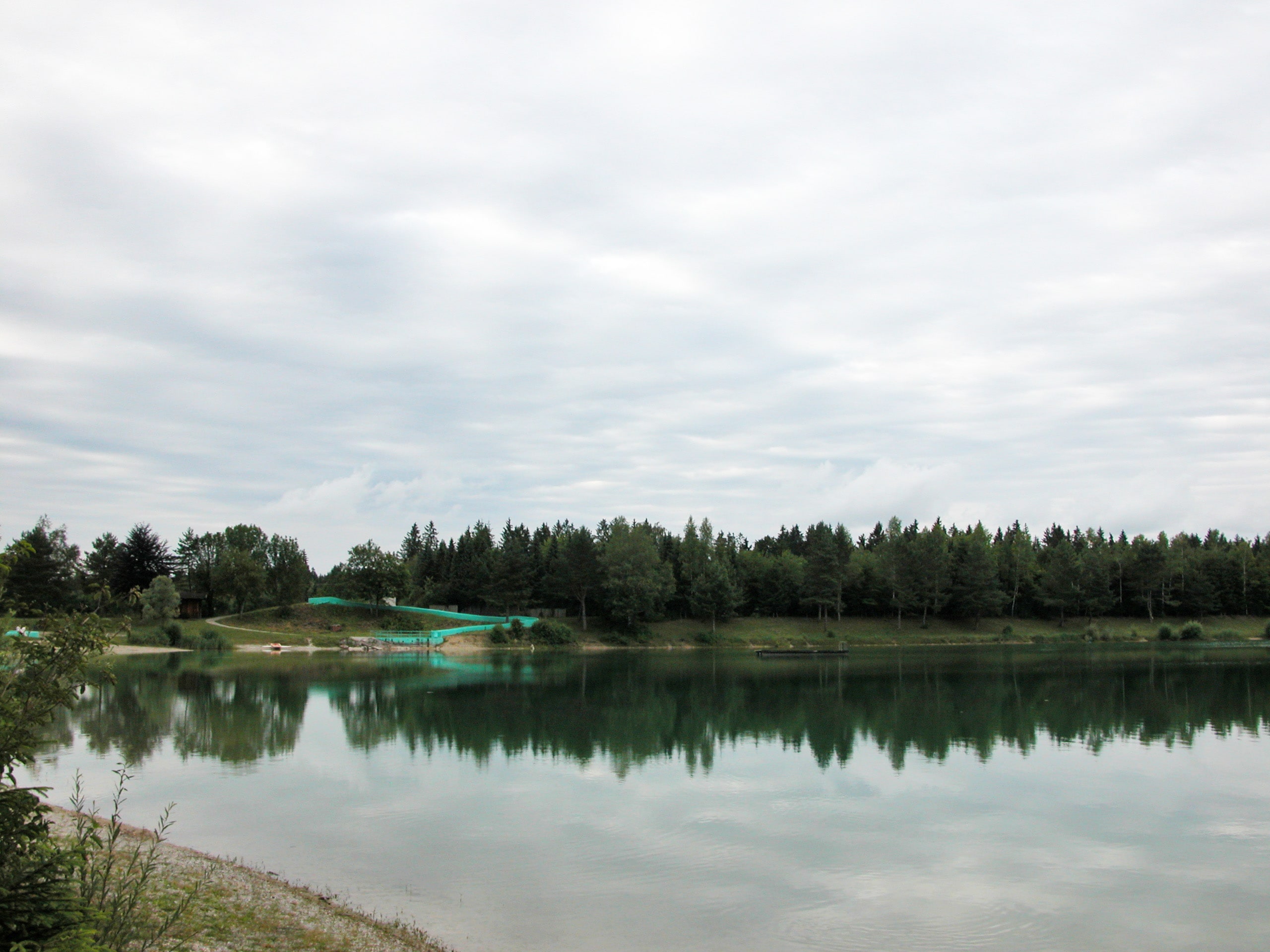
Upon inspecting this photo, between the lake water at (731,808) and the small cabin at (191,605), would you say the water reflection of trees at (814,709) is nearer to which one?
the lake water at (731,808)

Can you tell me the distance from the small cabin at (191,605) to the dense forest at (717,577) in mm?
2147

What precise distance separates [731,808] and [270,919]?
11.4 metres

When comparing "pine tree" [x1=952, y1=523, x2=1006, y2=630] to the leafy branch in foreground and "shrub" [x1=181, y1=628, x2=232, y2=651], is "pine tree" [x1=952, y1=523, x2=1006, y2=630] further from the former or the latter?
the leafy branch in foreground

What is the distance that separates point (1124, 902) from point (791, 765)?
39.6 feet

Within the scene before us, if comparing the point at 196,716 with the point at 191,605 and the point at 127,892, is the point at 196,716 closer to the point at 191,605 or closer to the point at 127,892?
the point at 127,892

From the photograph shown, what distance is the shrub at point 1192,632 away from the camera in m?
96.1

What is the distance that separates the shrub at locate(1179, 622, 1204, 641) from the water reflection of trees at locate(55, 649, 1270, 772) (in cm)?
3711

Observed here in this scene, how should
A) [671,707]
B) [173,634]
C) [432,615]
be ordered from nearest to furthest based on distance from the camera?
[671,707], [173,634], [432,615]

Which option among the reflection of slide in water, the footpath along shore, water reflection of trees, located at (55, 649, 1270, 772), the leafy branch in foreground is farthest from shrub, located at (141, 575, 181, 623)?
the footpath along shore

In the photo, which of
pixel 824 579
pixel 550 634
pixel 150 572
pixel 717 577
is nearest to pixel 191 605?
pixel 150 572

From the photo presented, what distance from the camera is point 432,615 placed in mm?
96938

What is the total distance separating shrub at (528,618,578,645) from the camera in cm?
8725

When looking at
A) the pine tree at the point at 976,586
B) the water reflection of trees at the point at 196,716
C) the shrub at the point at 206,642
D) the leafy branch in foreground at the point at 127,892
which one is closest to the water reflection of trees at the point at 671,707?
the water reflection of trees at the point at 196,716

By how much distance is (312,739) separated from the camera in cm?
2997
